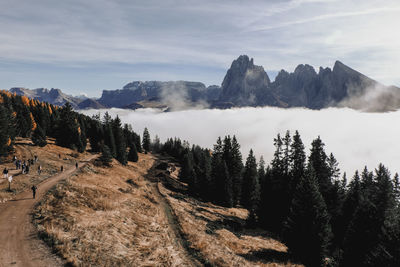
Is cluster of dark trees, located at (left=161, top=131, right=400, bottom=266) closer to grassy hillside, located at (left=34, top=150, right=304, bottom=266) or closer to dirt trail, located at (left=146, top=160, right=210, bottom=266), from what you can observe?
grassy hillside, located at (left=34, top=150, right=304, bottom=266)

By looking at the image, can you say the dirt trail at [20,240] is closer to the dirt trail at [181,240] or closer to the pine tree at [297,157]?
the dirt trail at [181,240]

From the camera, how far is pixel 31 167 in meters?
43.9

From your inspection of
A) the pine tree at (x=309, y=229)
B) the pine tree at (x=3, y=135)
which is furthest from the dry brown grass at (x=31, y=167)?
the pine tree at (x=309, y=229)

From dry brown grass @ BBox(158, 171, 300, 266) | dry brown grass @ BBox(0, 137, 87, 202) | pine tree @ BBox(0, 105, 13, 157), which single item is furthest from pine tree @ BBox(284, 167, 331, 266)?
pine tree @ BBox(0, 105, 13, 157)

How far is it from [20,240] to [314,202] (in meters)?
31.2

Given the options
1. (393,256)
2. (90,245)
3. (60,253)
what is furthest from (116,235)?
(393,256)

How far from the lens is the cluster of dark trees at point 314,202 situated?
27859mm

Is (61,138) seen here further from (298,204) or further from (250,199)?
(298,204)

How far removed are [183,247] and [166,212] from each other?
1332 cm

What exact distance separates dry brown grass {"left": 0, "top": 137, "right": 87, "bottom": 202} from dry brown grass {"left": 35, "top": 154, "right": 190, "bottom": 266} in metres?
5.52

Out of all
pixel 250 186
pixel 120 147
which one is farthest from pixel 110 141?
pixel 250 186

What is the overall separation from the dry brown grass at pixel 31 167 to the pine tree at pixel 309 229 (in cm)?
3571

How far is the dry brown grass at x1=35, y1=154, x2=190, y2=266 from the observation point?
17.0m

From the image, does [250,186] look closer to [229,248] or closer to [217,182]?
[217,182]
